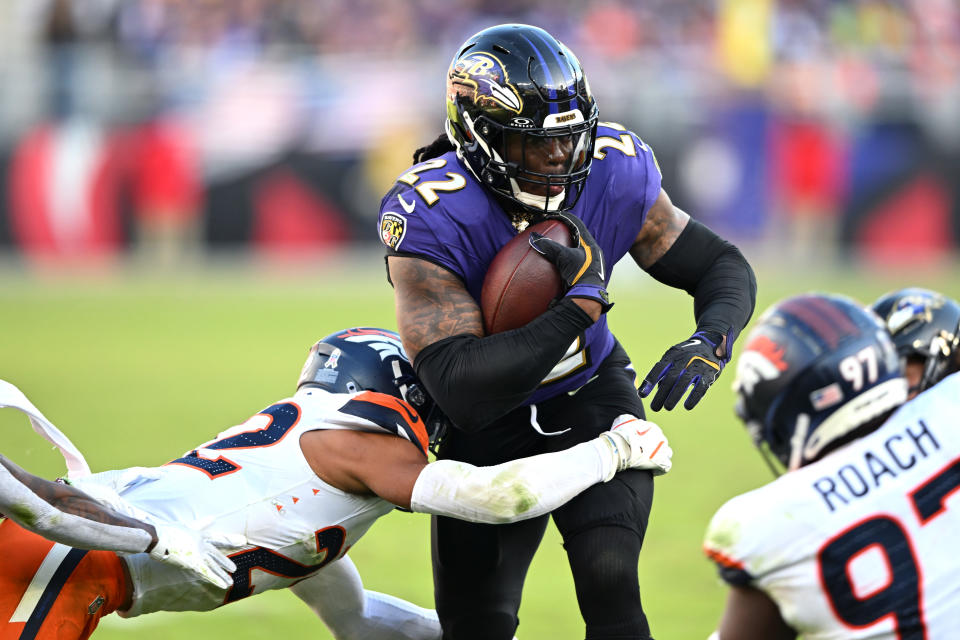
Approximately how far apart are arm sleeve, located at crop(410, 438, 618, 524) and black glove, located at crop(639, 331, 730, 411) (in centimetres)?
34

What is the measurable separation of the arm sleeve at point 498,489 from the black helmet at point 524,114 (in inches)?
33.4

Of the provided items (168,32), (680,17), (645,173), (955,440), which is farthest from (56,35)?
(955,440)

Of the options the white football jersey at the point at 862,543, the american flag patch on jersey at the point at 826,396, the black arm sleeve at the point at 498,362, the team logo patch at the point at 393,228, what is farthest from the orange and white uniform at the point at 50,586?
the american flag patch on jersey at the point at 826,396

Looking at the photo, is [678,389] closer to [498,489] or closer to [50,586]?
[498,489]

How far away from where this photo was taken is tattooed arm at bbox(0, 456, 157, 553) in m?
2.82

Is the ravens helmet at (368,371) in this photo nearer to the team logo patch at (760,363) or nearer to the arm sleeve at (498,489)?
the arm sleeve at (498,489)

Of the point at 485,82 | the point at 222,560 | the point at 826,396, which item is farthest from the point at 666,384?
the point at 222,560

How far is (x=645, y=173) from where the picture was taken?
3801 millimetres

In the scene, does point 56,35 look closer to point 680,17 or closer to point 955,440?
point 680,17

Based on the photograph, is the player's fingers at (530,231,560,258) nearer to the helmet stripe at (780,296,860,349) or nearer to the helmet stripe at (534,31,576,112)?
the helmet stripe at (534,31,576,112)

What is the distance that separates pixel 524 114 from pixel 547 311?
623 millimetres

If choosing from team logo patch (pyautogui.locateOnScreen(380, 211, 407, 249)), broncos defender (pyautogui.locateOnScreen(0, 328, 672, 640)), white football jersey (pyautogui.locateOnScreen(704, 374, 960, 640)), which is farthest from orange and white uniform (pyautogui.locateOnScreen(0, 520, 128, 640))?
white football jersey (pyautogui.locateOnScreen(704, 374, 960, 640))

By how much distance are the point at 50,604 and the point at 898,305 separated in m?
2.57

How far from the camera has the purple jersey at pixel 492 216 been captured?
3.47 m
